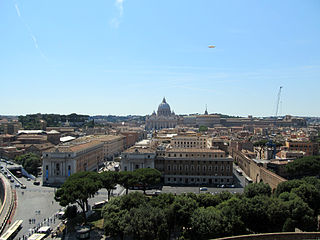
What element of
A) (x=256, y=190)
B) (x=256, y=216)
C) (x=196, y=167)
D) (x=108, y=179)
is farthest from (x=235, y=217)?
(x=196, y=167)

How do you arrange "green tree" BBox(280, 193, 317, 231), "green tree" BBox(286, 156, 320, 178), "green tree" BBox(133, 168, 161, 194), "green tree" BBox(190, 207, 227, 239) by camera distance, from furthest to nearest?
"green tree" BBox(286, 156, 320, 178) < "green tree" BBox(133, 168, 161, 194) < "green tree" BBox(280, 193, 317, 231) < "green tree" BBox(190, 207, 227, 239)

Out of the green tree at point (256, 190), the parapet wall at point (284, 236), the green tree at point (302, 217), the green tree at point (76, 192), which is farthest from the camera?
the green tree at point (256, 190)

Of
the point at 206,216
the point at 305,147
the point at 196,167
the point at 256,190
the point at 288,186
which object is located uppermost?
the point at 305,147

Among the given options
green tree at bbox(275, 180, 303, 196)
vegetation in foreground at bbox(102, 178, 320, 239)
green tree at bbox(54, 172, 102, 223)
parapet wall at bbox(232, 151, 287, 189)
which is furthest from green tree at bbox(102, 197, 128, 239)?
parapet wall at bbox(232, 151, 287, 189)

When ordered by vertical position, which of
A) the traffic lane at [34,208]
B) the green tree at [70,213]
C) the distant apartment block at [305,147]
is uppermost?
the distant apartment block at [305,147]

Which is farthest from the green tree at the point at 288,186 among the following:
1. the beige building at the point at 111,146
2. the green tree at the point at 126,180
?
A: the beige building at the point at 111,146

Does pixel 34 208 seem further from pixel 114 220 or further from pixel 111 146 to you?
pixel 111 146

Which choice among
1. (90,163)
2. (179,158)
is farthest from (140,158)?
(90,163)

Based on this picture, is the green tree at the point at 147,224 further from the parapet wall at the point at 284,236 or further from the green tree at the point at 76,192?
the green tree at the point at 76,192

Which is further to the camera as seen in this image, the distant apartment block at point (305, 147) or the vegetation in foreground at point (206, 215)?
the distant apartment block at point (305, 147)

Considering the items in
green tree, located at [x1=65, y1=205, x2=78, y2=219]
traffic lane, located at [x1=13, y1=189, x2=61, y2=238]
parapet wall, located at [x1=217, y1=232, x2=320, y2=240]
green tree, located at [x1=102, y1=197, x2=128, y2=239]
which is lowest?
traffic lane, located at [x1=13, y1=189, x2=61, y2=238]

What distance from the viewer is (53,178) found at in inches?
2083

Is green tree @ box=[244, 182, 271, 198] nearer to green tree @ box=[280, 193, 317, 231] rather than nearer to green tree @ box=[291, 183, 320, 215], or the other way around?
green tree @ box=[291, 183, 320, 215]

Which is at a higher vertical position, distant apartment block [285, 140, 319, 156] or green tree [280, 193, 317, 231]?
distant apartment block [285, 140, 319, 156]
